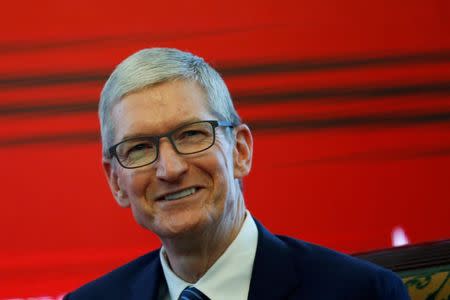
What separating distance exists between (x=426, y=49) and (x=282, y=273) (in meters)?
1.07

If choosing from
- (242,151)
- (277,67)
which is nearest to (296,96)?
(277,67)

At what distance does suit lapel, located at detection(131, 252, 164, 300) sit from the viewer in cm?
168

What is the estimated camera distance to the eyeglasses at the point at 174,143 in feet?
4.88

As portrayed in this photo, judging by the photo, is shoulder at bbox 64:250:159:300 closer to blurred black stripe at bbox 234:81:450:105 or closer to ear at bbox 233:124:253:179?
ear at bbox 233:124:253:179

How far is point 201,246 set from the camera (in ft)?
5.14

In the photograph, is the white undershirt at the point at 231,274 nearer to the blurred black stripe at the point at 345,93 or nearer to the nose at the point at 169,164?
the nose at the point at 169,164

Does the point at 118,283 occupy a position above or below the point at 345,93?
below

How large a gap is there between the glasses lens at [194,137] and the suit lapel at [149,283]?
364 millimetres

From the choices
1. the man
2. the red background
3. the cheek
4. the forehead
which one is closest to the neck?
the man

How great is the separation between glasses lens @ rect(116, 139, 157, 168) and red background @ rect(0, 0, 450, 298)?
2.39 ft

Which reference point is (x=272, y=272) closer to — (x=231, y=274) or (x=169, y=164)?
(x=231, y=274)

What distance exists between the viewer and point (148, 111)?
1.50 meters

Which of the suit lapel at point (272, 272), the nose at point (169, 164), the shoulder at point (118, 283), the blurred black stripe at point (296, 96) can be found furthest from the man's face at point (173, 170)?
the blurred black stripe at point (296, 96)

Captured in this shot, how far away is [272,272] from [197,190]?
25 cm
